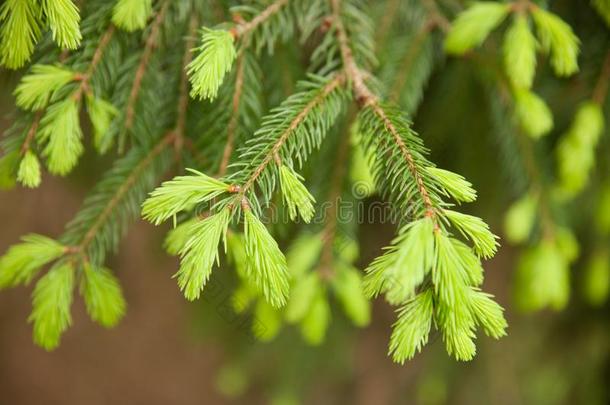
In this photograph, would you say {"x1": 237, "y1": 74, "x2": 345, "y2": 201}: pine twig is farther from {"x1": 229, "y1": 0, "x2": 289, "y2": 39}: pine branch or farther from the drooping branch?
{"x1": 229, "y1": 0, "x2": 289, "y2": 39}: pine branch

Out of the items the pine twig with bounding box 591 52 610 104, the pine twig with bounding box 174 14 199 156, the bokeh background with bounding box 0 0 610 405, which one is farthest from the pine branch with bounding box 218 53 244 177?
the pine twig with bounding box 591 52 610 104

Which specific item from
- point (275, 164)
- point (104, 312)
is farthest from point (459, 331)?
point (104, 312)

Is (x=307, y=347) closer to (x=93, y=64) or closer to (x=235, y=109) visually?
(x=235, y=109)

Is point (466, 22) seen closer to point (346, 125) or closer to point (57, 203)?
point (346, 125)

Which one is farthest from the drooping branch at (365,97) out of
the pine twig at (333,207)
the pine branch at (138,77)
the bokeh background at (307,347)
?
the bokeh background at (307,347)

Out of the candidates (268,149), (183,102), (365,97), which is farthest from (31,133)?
(365,97)

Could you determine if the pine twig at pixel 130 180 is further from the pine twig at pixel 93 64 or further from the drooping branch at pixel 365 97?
the drooping branch at pixel 365 97

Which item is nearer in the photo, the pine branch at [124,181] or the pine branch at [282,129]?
the pine branch at [282,129]
